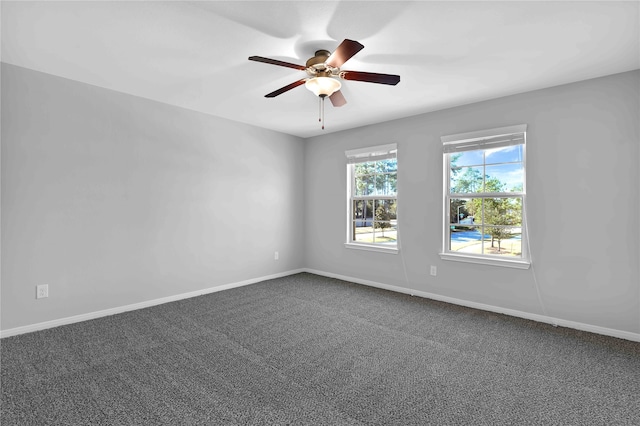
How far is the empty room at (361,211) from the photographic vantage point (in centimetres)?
199

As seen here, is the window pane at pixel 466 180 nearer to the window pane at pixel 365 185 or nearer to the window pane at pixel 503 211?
the window pane at pixel 503 211

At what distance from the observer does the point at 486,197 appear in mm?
3689

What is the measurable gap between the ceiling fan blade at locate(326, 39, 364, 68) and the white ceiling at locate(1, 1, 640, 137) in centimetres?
20

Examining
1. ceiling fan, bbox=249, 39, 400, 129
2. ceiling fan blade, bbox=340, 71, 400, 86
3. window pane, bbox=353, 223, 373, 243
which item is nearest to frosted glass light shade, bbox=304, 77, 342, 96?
ceiling fan, bbox=249, 39, 400, 129

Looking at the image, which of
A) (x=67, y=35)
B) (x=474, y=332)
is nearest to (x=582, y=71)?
(x=474, y=332)

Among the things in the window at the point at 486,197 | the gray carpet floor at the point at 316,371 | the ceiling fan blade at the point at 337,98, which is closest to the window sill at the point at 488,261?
the window at the point at 486,197

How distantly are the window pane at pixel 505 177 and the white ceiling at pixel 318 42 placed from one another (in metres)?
0.82

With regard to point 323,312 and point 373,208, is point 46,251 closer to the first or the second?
point 323,312

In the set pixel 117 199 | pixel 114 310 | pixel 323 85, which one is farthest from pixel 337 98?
pixel 114 310

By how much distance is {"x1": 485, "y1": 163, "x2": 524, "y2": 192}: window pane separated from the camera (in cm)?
348

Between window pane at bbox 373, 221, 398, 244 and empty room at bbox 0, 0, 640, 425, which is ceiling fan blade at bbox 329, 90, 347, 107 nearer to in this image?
empty room at bbox 0, 0, 640, 425

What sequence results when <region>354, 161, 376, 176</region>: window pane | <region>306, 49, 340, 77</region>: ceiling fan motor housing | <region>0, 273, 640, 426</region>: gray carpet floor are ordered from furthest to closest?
<region>354, 161, 376, 176</region>: window pane
<region>306, 49, 340, 77</region>: ceiling fan motor housing
<region>0, 273, 640, 426</region>: gray carpet floor

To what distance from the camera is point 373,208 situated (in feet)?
15.8

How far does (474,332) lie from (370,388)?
4.80 ft
